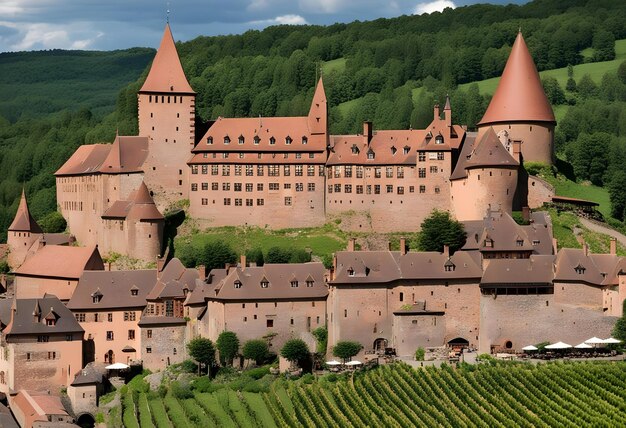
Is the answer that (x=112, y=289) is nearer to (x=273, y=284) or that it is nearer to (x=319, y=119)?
(x=273, y=284)

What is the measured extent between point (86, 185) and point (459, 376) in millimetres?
37445

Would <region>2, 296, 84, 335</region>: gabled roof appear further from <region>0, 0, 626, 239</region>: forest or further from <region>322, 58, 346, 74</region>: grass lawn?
<region>322, 58, 346, 74</region>: grass lawn

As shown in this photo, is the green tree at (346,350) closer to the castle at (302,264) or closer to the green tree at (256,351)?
the castle at (302,264)

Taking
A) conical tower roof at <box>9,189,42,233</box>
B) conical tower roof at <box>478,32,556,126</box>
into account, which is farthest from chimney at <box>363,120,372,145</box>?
conical tower roof at <box>9,189,42,233</box>

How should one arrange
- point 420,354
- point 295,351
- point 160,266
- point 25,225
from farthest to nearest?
1. point 25,225
2. point 160,266
3. point 295,351
4. point 420,354

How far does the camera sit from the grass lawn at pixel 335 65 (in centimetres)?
16770

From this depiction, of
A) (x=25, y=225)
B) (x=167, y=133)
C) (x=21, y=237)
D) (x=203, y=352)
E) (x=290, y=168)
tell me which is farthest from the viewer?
(x=21, y=237)

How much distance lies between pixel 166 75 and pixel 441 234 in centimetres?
2556

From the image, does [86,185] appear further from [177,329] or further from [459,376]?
[459,376]

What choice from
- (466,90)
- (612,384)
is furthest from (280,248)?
(466,90)

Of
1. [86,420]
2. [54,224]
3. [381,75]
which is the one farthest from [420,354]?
[381,75]

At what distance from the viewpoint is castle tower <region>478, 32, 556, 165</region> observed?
101688 mm

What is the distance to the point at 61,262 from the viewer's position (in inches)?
3839

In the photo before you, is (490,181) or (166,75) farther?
(166,75)
